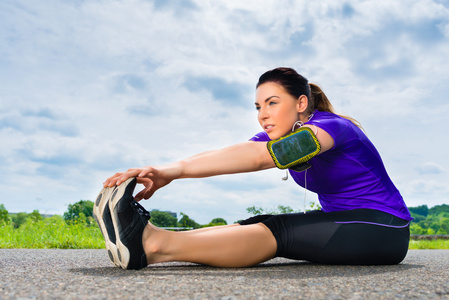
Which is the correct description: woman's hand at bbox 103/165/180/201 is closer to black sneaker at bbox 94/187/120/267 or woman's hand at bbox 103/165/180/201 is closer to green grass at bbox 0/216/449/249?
black sneaker at bbox 94/187/120/267

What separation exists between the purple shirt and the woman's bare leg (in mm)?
558

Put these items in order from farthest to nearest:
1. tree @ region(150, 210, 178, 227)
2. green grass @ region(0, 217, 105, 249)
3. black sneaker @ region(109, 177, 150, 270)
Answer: tree @ region(150, 210, 178, 227), green grass @ region(0, 217, 105, 249), black sneaker @ region(109, 177, 150, 270)

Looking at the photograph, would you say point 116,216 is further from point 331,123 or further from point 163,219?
point 163,219

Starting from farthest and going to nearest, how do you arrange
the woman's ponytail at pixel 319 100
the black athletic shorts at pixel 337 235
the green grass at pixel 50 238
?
the green grass at pixel 50 238 → the woman's ponytail at pixel 319 100 → the black athletic shorts at pixel 337 235

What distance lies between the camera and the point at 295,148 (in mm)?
2168

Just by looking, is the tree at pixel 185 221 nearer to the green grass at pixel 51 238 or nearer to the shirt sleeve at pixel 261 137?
the green grass at pixel 51 238

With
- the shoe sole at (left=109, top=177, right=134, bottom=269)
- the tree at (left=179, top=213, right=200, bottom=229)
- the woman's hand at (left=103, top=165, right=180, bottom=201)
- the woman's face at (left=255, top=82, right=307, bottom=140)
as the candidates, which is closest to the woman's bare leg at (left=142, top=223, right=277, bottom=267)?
the shoe sole at (left=109, top=177, right=134, bottom=269)

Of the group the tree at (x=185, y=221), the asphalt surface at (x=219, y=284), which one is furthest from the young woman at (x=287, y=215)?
the tree at (x=185, y=221)

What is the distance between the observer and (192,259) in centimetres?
222

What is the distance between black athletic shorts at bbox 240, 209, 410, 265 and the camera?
93.7 inches

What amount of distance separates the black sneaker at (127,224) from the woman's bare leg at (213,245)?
50 millimetres

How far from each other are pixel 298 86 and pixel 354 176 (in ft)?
2.32

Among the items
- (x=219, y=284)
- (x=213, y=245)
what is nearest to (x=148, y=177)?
(x=213, y=245)

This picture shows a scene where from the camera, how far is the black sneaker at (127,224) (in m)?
2.04
